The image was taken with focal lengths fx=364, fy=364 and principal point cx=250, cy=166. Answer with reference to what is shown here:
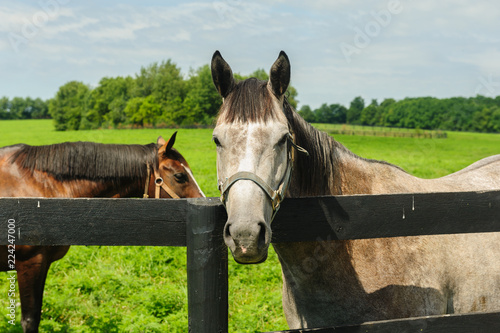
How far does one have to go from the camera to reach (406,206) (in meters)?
1.98

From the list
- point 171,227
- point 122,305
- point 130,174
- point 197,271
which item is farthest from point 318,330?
point 122,305

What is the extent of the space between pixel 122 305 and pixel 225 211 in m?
3.96

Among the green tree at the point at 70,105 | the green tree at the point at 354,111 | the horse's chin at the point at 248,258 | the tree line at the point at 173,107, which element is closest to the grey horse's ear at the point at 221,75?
the horse's chin at the point at 248,258

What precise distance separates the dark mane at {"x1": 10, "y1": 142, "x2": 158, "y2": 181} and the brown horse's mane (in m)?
2.81

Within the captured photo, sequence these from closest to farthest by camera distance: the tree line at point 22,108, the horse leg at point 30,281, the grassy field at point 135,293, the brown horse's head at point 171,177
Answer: the horse leg at point 30,281 → the grassy field at point 135,293 → the brown horse's head at point 171,177 → the tree line at point 22,108

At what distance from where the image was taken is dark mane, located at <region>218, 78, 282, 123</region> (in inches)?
74.4

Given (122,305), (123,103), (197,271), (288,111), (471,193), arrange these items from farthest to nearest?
(123,103) → (122,305) → (288,111) → (471,193) → (197,271)

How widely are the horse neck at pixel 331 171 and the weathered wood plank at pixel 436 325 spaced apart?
2.72ft

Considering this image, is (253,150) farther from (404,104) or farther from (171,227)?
(404,104)

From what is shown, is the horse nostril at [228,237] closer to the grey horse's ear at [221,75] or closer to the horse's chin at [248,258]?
the horse's chin at [248,258]

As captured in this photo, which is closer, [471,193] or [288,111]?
[471,193]

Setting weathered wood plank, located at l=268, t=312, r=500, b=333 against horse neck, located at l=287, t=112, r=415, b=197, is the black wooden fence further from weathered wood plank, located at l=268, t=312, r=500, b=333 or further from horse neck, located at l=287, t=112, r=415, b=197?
horse neck, located at l=287, t=112, r=415, b=197

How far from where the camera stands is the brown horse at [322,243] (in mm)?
1694

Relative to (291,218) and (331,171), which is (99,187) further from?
(291,218)
